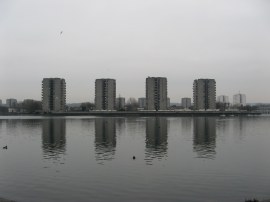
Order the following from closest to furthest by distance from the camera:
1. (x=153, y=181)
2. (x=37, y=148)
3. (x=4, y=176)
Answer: (x=153, y=181)
(x=4, y=176)
(x=37, y=148)

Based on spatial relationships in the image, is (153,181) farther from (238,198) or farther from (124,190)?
(238,198)

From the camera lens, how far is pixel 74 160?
44.8 meters

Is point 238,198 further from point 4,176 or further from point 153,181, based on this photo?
point 4,176

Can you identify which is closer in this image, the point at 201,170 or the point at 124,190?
the point at 124,190

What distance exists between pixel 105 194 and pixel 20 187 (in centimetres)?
764

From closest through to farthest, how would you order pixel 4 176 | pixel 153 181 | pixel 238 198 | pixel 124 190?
pixel 238 198, pixel 124 190, pixel 153 181, pixel 4 176

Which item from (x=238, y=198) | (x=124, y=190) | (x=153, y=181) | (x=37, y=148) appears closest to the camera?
(x=238, y=198)

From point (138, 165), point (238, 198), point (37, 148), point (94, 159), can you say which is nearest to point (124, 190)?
point (238, 198)

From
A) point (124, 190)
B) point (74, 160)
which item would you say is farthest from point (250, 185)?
point (74, 160)

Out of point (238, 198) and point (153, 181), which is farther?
point (153, 181)

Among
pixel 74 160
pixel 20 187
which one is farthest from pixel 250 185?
pixel 74 160

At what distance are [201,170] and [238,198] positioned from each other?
1045 centimetres

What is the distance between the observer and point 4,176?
35.4 meters

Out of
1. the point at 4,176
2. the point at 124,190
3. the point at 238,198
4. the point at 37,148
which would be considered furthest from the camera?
the point at 37,148
